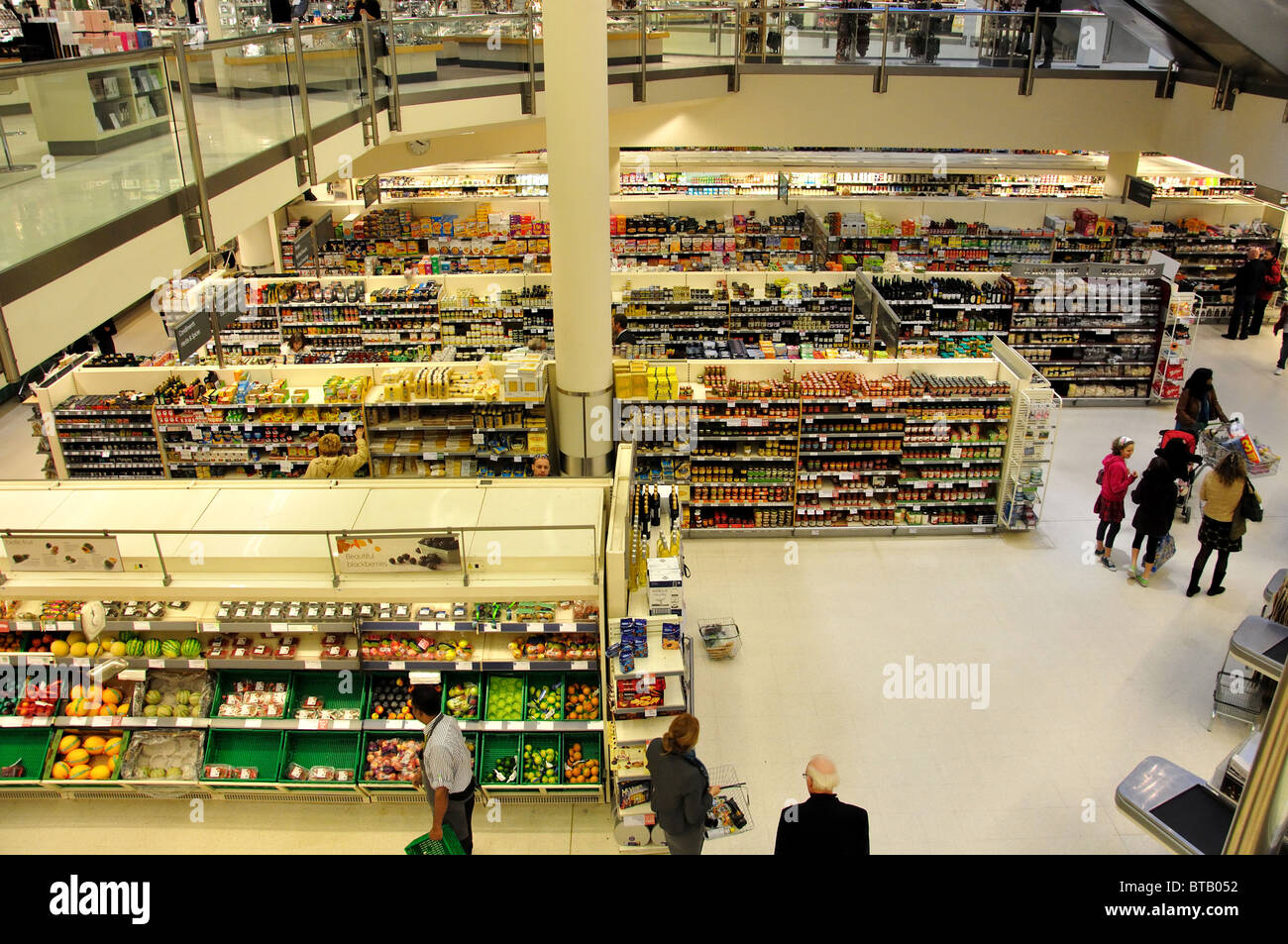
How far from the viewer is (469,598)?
5293mm

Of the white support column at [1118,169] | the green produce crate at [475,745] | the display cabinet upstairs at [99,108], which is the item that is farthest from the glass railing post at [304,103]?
the white support column at [1118,169]

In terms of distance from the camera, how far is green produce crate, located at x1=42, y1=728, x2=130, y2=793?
18.1ft

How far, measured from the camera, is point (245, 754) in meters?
5.57

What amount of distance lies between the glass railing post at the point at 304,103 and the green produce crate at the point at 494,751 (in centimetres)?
419

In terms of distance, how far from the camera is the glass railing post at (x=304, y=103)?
6.25m

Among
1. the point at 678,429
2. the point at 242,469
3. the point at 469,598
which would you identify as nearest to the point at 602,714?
the point at 469,598

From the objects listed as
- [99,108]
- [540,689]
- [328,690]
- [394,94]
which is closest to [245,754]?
[328,690]

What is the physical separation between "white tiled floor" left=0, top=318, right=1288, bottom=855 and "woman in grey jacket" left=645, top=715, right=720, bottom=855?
3.24 ft

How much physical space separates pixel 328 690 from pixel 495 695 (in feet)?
3.56

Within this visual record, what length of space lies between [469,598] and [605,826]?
1700mm

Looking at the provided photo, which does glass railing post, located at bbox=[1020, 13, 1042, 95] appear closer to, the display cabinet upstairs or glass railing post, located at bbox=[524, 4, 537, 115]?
glass railing post, located at bbox=[524, 4, 537, 115]

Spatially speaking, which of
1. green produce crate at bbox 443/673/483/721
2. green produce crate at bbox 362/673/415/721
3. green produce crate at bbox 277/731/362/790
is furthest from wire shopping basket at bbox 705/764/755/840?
green produce crate at bbox 277/731/362/790
